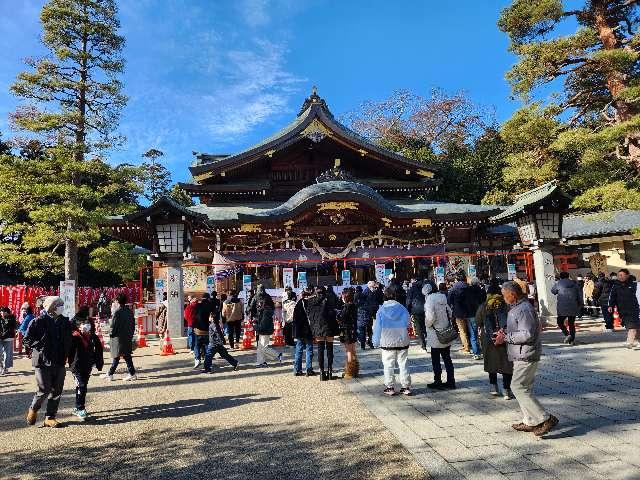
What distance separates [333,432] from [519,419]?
86.3 inches

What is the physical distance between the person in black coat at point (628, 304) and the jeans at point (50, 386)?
34.2ft

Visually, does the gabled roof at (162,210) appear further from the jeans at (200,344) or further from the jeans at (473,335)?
the jeans at (473,335)

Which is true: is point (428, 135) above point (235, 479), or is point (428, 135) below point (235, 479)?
above

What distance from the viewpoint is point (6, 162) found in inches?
669

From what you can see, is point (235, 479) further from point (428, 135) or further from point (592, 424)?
point (428, 135)

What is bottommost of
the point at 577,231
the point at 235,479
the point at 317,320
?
the point at 235,479

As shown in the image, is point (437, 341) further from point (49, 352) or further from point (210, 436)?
point (49, 352)

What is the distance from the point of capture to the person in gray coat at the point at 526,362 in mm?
4527

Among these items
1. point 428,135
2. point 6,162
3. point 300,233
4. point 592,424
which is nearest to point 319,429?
point 592,424

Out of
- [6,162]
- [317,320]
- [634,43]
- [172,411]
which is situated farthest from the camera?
[6,162]

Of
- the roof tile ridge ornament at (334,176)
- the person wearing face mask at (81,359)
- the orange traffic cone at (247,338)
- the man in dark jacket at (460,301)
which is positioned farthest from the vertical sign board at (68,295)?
the roof tile ridge ornament at (334,176)

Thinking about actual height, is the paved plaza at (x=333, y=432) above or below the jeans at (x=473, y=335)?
below

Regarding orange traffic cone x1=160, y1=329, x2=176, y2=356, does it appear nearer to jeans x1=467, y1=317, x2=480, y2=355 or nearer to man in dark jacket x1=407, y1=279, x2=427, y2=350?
man in dark jacket x1=407, y1=279, x2=427, y2=350

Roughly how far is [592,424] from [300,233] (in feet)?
44.3
